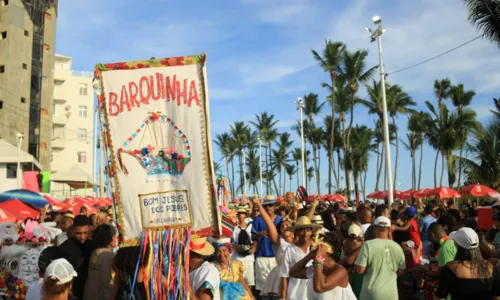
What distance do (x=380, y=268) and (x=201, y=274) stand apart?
2.50 m

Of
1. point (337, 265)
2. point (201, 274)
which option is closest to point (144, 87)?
point (201, 274)

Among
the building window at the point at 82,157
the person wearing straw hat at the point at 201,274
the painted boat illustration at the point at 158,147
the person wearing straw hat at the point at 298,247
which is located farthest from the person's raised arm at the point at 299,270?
the building window at the point at 82,157

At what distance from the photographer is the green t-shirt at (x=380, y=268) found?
5941 millimetres

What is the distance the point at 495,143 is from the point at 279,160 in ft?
225

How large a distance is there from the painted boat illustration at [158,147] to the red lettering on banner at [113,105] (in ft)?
0.71

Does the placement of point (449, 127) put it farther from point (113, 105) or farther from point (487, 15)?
point (113, 105)

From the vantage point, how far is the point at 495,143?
22000 mm

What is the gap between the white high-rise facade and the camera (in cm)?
6638

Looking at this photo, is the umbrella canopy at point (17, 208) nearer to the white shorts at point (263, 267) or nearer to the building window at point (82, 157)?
the white shorts at point (263, 267)

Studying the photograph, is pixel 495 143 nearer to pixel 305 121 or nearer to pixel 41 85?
pixel 41 85

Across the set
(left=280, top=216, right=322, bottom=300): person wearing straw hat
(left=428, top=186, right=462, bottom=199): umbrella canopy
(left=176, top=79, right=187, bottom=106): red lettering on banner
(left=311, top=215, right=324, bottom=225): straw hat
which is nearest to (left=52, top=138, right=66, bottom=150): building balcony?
(left=428, top=186, right=462, bottom=199): umbrella canopy

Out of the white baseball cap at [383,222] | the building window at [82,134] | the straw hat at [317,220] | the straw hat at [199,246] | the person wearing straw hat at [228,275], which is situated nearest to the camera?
the straw hat at [199,246]

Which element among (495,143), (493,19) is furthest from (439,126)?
(493,19)

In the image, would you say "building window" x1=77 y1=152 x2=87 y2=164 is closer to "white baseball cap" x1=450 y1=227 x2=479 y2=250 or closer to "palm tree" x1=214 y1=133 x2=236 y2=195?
"palm tree" x1=214 y1=133 x2=236 y2=195
